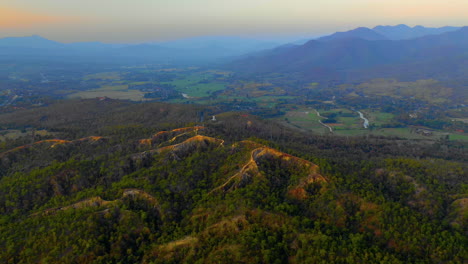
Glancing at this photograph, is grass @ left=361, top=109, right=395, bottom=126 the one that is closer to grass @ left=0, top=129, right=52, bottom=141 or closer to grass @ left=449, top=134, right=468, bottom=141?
grass @ left=449, top=134, right=468, bottom=141

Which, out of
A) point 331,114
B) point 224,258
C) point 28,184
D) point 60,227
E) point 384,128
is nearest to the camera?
point 224,258

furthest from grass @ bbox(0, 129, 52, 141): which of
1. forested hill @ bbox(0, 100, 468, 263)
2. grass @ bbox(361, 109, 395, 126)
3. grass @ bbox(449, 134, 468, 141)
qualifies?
grass @ bbox(449, 134, 468, 141)

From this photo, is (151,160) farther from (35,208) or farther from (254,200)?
(254,200)

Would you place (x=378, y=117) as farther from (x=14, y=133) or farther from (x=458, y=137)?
(x=14, y=133)

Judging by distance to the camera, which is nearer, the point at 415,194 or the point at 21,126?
the point at 415,194

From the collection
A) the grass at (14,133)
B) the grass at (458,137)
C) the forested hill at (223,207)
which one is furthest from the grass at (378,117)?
the grass at (14,133)

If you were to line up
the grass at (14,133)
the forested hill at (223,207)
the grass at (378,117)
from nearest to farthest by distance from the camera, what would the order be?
the forested hill at (223,207)
the grass at (14,133)
the grass at (378,117)

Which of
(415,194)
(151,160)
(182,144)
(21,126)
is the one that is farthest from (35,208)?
(21,126)

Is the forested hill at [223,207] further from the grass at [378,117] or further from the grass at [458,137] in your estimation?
the grass at [378,117]
